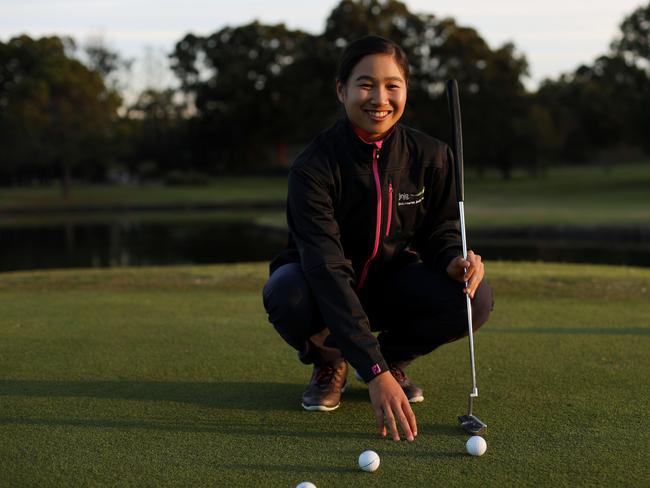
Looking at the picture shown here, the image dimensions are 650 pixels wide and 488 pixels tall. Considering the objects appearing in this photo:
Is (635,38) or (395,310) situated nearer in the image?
(395,310)

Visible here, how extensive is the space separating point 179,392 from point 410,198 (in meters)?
1.37

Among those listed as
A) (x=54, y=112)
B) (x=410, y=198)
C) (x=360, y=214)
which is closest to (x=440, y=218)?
(x=410, y=198)

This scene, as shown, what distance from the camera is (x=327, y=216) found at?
3.36 meters

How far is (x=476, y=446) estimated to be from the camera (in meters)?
2.83

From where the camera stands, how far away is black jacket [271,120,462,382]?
3.19m

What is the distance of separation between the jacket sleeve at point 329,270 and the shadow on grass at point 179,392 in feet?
2.09

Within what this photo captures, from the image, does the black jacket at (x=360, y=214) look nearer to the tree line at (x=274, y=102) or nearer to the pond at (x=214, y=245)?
the pond at (x=214, y=245)

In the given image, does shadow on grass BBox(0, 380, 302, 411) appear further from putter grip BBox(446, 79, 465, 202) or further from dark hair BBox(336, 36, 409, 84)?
dark hair BBox(336, 36, 409, 84)

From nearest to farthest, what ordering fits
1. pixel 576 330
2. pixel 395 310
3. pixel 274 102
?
pixel 395 310 → pixel 576 330 → pixel 274 102

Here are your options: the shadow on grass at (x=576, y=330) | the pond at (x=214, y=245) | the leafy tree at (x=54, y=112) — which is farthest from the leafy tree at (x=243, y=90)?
the shadow on grass at (x=576, y=330)

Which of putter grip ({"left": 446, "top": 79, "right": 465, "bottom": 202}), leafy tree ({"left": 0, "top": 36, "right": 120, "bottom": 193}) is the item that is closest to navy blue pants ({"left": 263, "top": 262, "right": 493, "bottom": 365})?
putter grip ({"left": 446, "top": 79, "right": 465, "bottom": 202})

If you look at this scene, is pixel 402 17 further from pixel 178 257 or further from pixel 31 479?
pixel 31 479

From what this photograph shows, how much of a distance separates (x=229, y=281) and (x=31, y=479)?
5.69 meters

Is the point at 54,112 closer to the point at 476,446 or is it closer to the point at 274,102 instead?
the point at 274,102
